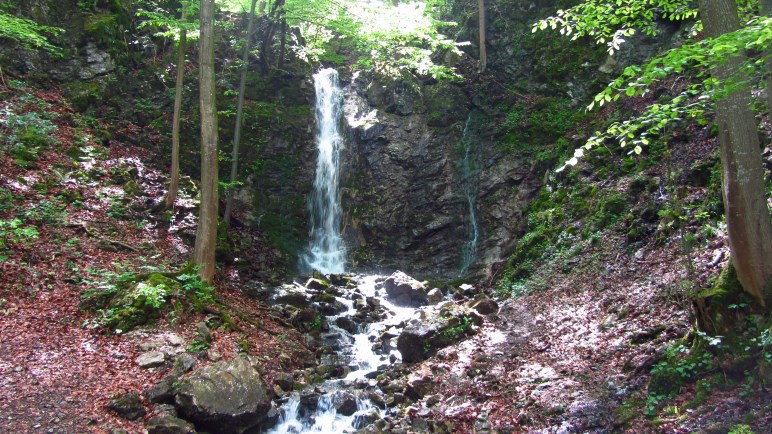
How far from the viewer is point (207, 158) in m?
8.54

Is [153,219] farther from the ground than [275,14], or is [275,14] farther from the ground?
[275,14]

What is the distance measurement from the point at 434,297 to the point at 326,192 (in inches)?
256

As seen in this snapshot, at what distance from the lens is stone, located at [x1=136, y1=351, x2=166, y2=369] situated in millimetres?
5926

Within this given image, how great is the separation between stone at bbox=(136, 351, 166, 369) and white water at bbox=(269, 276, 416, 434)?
1825 millimetres

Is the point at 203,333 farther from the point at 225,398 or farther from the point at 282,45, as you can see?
the point at 282,45

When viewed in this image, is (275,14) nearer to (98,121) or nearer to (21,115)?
(98,121)

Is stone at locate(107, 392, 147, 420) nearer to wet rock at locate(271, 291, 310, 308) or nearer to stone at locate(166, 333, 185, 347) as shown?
stone at locate(166, 333, 185, 347)

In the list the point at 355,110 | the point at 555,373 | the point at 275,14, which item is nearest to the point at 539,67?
the point at 355,110

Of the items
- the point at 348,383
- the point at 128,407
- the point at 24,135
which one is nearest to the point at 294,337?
the point at 348,383

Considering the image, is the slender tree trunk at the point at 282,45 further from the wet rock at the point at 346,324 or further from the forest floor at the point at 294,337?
the wet rock at the point at 346,324

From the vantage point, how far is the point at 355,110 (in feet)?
58.2

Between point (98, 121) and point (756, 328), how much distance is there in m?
15.2

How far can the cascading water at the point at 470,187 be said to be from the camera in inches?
572

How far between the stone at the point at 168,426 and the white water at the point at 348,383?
1.53 meters
